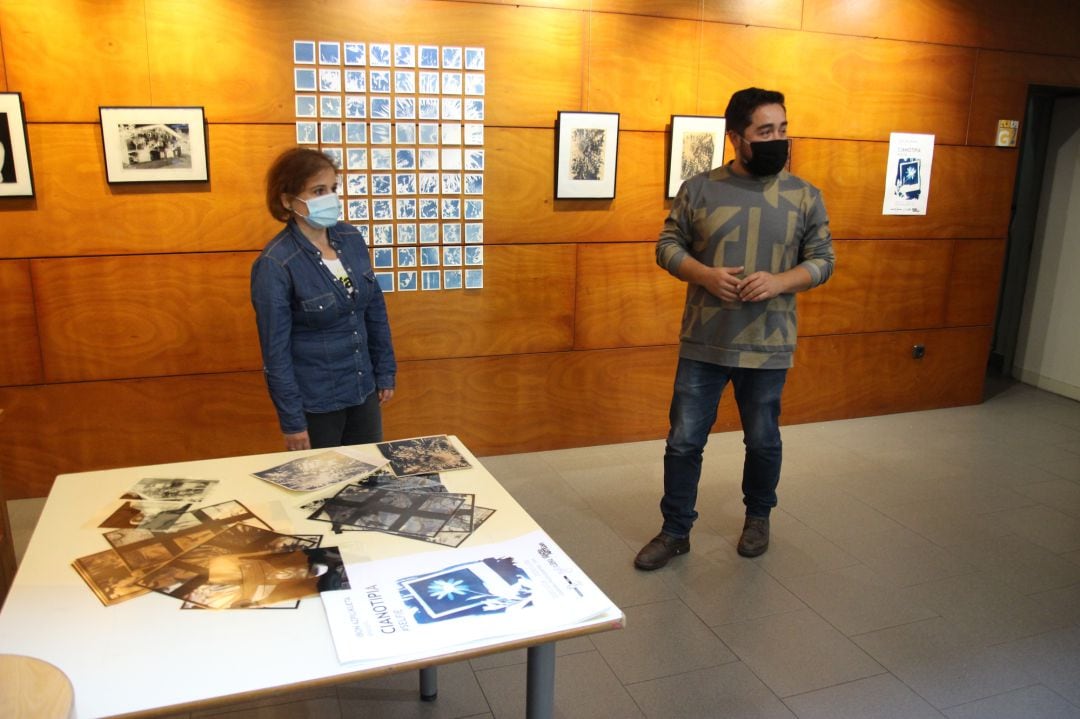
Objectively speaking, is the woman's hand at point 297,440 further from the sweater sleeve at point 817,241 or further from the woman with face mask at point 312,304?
the sweater sleeve at point 817,241

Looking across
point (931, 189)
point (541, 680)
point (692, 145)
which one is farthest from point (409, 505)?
point (931, 189)

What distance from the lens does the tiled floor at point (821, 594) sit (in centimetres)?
221

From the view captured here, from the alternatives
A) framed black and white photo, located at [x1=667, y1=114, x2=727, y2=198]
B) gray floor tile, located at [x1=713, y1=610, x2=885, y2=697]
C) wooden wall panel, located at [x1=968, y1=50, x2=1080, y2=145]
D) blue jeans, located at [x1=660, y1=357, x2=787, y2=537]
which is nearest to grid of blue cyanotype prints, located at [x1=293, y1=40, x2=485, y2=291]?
framed black and white photo, located at [x1=667, y1=114, x2=727, y2=198]

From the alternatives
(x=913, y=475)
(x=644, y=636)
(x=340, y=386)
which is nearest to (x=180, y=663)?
(x=340, y=386)

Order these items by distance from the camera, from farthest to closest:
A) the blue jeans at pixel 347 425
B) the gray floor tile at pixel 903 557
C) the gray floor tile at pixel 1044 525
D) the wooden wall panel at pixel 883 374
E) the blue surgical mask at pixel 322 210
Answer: the wooden wall panel at pixel 883 374 < the gray floor tile at pixel 1044 525 < the gray floor tile at pixel 903 557 < the blue jeans at pixel 347 425 < the blue surgical mask at pixel 322 210

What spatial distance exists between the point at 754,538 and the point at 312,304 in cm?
191

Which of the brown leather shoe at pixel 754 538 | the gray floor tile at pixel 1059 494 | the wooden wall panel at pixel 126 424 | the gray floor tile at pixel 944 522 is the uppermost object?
→ the wooden wall panel at pixel 126 424

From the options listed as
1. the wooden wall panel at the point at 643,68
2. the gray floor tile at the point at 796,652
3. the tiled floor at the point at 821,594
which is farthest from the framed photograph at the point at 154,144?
the gray floor tile at the point at 796,652

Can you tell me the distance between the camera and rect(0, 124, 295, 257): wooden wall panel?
10.6 feet

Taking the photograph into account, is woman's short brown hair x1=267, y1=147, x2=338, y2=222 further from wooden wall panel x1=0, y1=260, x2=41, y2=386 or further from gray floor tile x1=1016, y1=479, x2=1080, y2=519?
gray floor tile x1=1016, y1=479, x2=1080, y2=519

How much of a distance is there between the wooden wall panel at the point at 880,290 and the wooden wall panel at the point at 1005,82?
2.48ft

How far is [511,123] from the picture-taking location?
3.76 metres

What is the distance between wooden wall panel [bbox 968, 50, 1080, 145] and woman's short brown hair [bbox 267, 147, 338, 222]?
4064mm

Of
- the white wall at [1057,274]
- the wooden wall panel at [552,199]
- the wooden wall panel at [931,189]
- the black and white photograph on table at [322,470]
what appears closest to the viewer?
the black and white photograph on table at [322,470]
